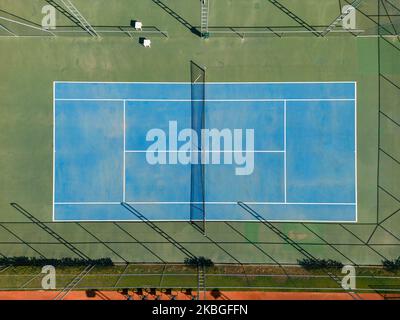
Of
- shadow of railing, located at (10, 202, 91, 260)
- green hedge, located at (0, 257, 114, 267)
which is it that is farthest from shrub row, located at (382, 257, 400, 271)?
shadow of railing, located at (10, 202, 91, 260)

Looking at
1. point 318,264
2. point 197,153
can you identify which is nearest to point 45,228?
point 197,153

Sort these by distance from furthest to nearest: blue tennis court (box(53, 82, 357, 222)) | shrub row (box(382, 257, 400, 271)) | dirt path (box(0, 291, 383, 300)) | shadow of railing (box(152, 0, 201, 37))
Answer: shadow of railing (box(152, 0, 201, 37)) < blue tennis court (box(53, 82, 357, 222)) < shrub row (box(382, 257, 400, 271)) < dirt path (box(0, 291, 383, 300))

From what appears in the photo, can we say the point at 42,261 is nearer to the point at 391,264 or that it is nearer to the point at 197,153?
the point at 197,153

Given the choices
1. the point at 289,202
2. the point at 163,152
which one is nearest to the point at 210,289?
the point at 289,202

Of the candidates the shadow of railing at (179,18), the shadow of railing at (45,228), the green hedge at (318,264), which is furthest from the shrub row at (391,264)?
the shadow of railing at (45,228)

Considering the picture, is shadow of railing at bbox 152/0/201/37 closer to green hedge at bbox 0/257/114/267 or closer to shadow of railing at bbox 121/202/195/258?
shadow of railing at bbox 121/202/195/258

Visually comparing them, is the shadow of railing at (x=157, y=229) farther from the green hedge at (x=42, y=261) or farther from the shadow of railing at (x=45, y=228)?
the shadow of railing at (x=45, y=228)

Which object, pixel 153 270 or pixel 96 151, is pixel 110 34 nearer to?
pixel 96 151
